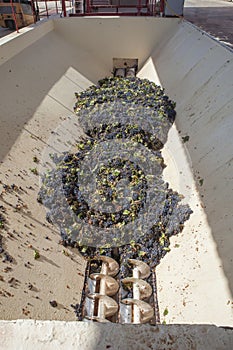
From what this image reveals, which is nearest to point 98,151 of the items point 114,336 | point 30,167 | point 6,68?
point 30,167

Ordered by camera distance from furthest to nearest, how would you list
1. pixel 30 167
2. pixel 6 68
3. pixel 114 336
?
pixel 6 68 < pixel 30 167 < pixel 114 336

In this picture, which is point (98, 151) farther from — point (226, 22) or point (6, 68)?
point (226, 22)

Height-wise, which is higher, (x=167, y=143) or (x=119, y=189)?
(x=167, y=143)

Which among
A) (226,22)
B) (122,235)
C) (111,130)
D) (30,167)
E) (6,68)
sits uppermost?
(226,22)

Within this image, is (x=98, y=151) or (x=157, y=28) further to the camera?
(x=157, y=28)

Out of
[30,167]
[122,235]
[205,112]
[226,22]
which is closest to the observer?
[122,235]

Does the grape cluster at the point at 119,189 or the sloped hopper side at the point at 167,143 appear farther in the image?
the grape cluster at the point at 119,189

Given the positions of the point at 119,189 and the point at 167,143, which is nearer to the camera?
the point at 119,189

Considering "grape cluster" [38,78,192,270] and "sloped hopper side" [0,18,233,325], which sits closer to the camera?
"sloped hopper side" [0,18,233,325]
